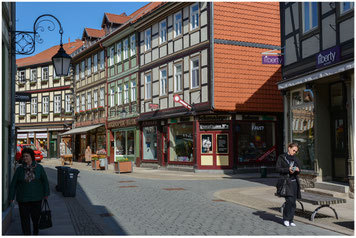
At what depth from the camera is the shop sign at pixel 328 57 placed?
13.2 metres

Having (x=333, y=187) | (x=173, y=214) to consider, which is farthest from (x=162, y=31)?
(x=173, y=214)

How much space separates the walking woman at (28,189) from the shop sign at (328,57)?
9.05 metres

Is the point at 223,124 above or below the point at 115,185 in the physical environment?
above

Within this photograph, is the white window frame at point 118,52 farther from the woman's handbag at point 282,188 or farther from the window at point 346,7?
the woman's handbag at point 282,188

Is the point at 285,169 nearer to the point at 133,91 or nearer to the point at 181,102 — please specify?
the point at 181,102

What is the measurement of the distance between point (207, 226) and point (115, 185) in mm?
9577

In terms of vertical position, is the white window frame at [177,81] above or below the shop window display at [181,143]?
above

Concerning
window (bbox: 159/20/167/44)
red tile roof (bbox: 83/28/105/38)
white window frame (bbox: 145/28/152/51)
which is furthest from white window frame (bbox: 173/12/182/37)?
red tile roof (bbox: 83/28/105/38)

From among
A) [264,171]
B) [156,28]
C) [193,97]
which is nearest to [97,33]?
[156,28]

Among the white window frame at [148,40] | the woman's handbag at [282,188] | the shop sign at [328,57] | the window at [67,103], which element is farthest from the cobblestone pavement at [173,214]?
the window at [67,103]

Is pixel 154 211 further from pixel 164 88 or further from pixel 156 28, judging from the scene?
pixel 156 28

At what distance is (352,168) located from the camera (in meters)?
12.8

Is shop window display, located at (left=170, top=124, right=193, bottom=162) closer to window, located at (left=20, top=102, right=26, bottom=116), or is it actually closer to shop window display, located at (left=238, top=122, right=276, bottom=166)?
shop window display, located at (left=238, top=122, right=276, bottom=166)

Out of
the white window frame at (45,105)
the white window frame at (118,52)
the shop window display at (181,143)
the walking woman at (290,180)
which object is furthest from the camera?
the white window frame at (45,105)
